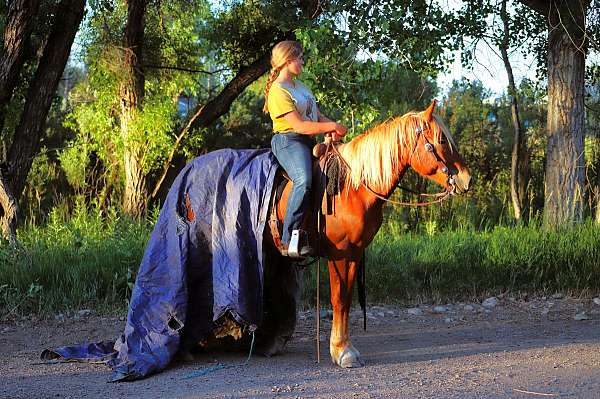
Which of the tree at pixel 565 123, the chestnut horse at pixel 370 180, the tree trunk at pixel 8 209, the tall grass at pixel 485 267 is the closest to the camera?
the chestnut horse at pixel 370 180

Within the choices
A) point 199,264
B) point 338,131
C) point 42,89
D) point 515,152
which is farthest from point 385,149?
point 515,152

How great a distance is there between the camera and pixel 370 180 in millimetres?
5445

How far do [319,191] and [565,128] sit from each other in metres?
5.08

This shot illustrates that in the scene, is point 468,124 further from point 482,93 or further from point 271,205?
point 271,205

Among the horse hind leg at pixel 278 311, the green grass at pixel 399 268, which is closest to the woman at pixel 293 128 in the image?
the horse hind leg at pixel 278 311

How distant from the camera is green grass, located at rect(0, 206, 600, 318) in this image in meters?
7.73

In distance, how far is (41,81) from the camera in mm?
10414

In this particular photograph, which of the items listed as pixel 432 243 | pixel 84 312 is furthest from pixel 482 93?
pixel 84 312

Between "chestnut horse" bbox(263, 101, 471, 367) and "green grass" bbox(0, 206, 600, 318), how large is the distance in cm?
235

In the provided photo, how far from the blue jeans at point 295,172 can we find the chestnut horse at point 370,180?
0.19 meters

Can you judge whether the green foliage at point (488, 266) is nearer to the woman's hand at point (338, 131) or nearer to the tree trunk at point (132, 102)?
the woman's hand at point (338, 131)

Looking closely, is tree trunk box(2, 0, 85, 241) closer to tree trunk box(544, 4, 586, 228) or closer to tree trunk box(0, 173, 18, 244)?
tree trunk box(0, 173, 18, 244)

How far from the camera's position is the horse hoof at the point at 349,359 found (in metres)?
5.56

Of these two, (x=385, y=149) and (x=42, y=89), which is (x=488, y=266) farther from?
(x=42, y=89)
